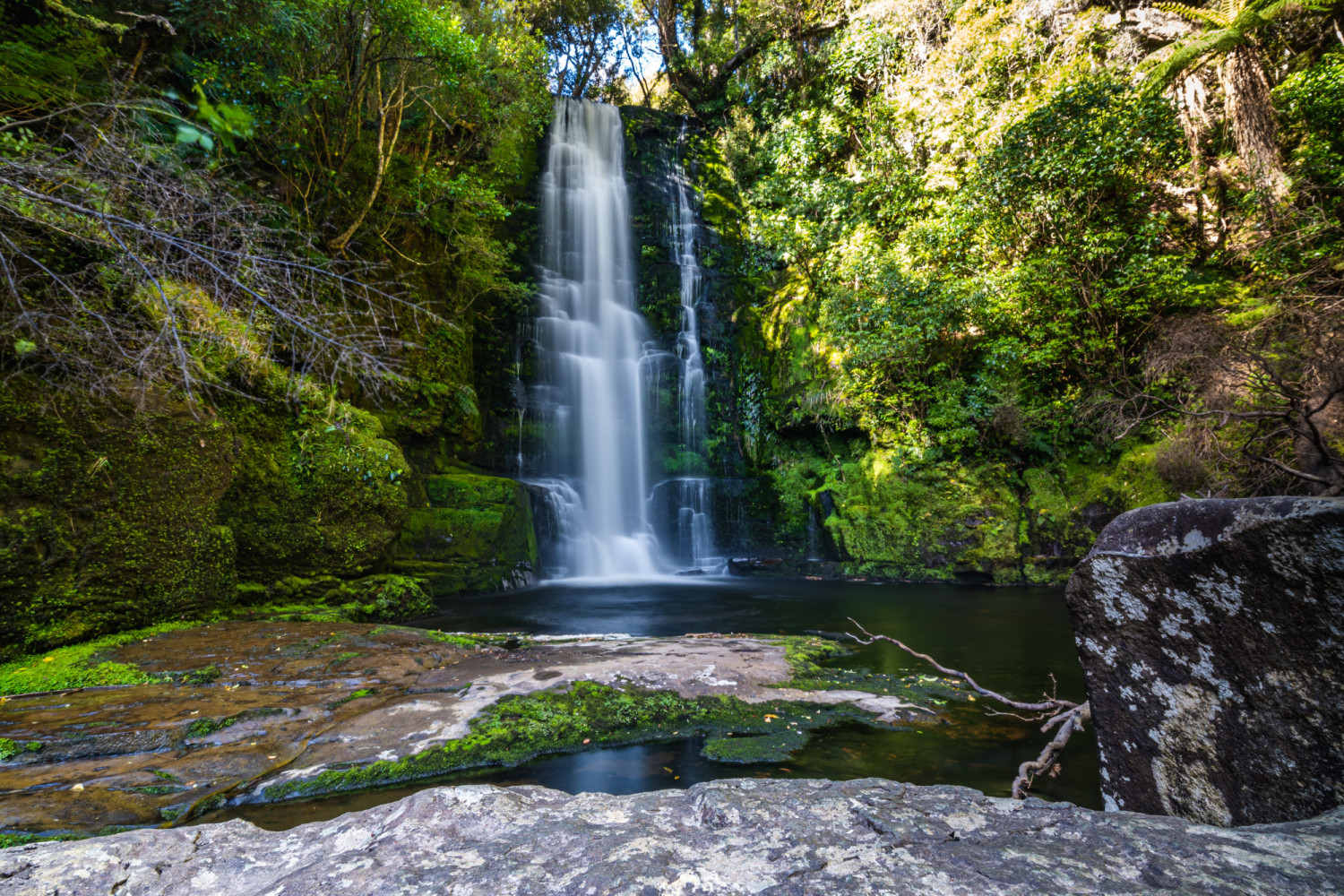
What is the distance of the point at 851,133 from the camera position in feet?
49.8

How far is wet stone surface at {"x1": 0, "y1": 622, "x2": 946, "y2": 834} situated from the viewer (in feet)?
8.98

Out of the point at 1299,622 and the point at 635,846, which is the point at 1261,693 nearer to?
the point at 1299,622

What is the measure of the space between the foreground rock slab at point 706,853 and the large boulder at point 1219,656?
374 mm

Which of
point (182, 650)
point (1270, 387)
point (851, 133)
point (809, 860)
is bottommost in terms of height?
point (182, 650)

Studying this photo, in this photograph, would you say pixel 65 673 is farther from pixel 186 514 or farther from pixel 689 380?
pixel 689 380

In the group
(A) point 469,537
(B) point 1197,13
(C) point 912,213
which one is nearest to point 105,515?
(A) point 469,537

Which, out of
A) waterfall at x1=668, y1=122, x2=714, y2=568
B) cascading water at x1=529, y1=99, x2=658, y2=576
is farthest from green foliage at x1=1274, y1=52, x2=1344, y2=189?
cascading water at x1=529, y1=99, x2=658, y2=576

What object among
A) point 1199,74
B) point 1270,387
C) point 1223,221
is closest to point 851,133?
point 1199,74

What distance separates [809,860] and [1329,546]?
143 centimetres

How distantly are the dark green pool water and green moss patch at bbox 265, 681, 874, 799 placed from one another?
11cm

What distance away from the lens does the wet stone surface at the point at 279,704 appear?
274cm

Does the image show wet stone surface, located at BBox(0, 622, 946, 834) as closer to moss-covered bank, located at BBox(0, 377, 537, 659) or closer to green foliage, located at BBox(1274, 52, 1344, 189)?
moss-covered bank, located at BBox(0, 377, 537, 659)

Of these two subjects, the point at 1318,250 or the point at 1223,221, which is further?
the point at 1223,221

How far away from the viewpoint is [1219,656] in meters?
1.61
